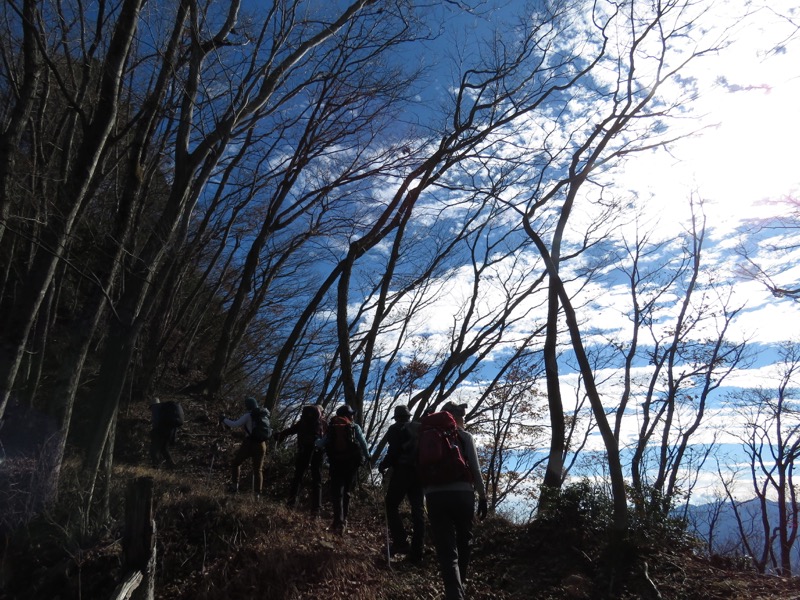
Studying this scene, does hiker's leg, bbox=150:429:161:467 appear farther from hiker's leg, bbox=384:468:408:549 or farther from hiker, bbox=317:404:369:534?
hiker's leg, bbox=384:468:408:549

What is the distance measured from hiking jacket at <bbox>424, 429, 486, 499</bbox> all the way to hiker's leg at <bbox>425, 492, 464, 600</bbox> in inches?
2.2

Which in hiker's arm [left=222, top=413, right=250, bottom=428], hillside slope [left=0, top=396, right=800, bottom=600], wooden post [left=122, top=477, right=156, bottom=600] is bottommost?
hillside slope [left=0, top=396, right=800, bottom=600]

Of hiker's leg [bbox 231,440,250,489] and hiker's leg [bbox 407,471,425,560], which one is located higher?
hiker's leg [bbox 231,440,250,489]

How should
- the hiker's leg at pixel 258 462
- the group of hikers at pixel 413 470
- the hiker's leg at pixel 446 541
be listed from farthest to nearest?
the hiker's leg at pixel 258 462, the group of hikers at pixel 413 470, the hiker's leg at pixel 446 541

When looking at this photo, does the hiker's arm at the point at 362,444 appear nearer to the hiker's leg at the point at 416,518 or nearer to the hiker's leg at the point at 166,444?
the hiker's leg at the point at 416,518

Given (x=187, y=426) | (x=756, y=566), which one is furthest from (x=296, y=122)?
(x=756, y=566)

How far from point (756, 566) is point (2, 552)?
9569 mm

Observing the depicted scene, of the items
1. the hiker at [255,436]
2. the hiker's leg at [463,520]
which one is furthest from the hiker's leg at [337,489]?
the hiker's leg at [463,520]

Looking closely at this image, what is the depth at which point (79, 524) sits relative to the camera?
6652 millimetres

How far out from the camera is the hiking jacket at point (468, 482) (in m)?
5.43

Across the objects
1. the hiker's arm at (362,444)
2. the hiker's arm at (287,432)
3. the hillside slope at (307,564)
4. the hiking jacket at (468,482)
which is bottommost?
the hillside slope at (307,564)

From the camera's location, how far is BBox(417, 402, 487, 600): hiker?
513 centimetres

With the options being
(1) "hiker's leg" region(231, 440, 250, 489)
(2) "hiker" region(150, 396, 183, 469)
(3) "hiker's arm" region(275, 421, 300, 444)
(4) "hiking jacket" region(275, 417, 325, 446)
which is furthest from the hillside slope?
(2) "hiker" region(150, 396, 183, 469)

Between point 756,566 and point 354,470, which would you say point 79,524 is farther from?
point 756,566
